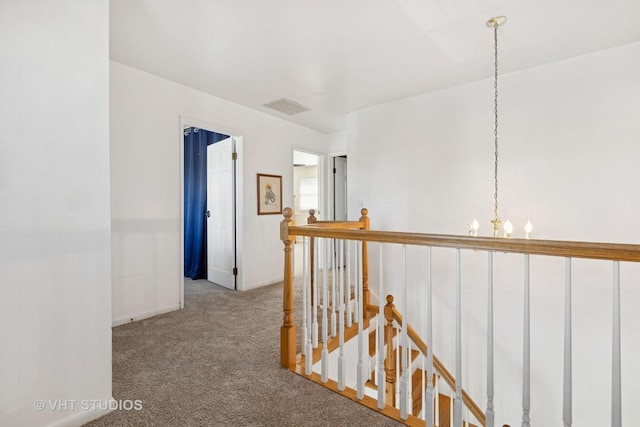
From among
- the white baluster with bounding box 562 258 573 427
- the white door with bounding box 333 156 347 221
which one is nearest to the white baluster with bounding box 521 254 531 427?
the white baluster with bounding box 562 258 573 427

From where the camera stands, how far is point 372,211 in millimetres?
4113

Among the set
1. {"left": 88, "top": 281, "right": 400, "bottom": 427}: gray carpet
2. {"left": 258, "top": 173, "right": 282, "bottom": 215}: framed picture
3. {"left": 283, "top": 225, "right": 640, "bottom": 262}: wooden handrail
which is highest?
{"left": 258, "top": 173, "right": 282, "bottom": 215}: framed picture

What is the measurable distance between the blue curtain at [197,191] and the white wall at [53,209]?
10.3 ft

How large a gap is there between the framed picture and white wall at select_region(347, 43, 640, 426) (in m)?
1.72

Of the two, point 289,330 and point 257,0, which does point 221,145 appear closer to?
point 257,0

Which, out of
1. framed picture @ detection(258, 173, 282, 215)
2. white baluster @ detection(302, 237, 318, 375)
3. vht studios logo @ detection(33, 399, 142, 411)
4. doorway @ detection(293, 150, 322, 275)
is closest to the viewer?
vht studios logo @ detection(33, 399, 142, 411)

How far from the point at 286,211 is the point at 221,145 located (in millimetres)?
2589

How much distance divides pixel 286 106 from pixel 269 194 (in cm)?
120

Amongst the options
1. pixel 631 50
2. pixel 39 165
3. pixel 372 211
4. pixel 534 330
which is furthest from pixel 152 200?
pixel 631 50

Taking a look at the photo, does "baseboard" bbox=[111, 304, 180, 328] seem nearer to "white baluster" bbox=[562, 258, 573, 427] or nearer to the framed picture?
the framed picture

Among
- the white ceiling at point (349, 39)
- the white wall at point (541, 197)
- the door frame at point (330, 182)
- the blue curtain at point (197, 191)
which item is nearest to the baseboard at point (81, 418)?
the white ceiling at point (349, 39)

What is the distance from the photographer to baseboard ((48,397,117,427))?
1.49m

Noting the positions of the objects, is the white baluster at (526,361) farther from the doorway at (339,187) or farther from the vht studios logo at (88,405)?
the doorway at (339,187)

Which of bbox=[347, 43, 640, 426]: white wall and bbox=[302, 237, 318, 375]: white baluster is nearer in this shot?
bbox=[302, 237, 318, 375]: white baluster
